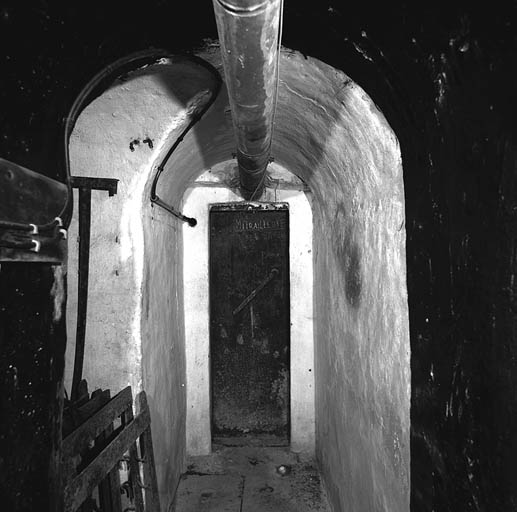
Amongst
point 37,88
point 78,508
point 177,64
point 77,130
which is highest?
point 177,64

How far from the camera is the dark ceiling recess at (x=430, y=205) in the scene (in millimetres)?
823

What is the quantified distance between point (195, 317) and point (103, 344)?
169 cm

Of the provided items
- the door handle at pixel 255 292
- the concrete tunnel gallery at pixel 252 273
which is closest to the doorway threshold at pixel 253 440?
the concrete tunnel gallery at pixel 252 273

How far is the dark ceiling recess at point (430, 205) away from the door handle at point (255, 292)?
2.60m

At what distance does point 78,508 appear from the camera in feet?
5.16

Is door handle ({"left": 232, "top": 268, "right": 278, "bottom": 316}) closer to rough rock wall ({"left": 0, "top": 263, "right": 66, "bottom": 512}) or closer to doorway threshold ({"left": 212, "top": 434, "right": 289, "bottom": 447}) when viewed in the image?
doorway threshold ({"left": 212, "top": 434, "right": 289, "bottom": 447})

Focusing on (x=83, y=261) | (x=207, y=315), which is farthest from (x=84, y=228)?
(x=207, y=315)

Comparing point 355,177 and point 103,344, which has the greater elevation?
point 355,177

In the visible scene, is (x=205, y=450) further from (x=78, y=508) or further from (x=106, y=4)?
(x=106, y=4)

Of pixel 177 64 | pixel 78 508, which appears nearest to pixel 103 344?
pixel 78 508

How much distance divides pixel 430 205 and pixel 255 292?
2.87 metres

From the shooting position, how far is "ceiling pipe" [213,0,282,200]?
2.97ft

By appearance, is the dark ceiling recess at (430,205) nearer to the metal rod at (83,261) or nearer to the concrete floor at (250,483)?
the metal rod at (83,261)

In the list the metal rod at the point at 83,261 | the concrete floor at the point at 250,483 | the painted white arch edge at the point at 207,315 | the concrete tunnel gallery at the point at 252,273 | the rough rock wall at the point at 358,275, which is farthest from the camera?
the painted white arch edge at the point at 207,315
